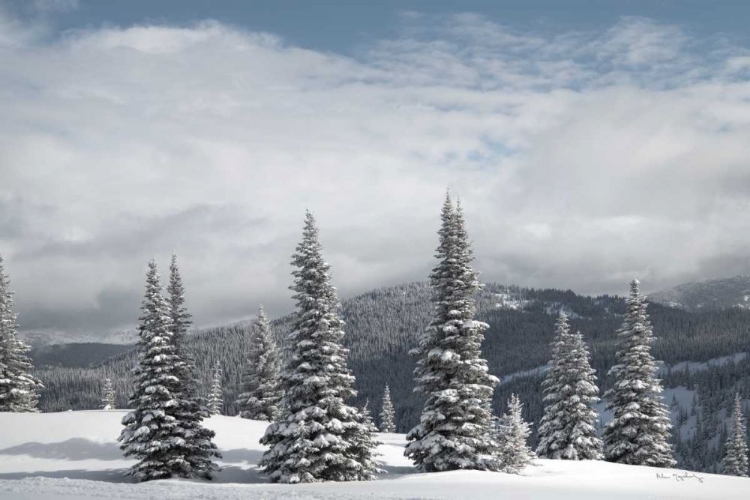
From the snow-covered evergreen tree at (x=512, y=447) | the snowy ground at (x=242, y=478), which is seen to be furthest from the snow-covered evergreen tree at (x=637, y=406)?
the snow-covered evergreen tree at (x=512, y=447)

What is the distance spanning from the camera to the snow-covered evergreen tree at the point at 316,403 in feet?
91.1

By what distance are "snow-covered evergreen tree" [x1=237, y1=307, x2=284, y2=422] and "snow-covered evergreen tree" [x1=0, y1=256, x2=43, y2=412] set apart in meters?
17.8

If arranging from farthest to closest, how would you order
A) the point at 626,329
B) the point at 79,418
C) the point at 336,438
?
the point at 626,329 < the point at 79,418 < the point at 336,438

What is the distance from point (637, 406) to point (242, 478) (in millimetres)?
25972

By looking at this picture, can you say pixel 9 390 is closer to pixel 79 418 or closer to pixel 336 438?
pixel 79 418

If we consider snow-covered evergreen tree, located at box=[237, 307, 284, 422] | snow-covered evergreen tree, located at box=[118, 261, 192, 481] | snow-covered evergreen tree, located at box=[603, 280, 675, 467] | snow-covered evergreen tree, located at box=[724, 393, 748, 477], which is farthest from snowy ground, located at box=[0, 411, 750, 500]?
snow-covered evergreen tree, located at box=[724, 393, 748, 477]

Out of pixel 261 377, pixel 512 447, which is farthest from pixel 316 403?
pixel 261 377

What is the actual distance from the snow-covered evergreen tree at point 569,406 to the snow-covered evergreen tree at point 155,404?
25.8 meters

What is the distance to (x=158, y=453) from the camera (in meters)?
30.3

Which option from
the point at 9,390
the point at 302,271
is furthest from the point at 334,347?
the point at 9,390

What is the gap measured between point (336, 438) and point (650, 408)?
23.8 metres

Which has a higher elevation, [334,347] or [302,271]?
[302,271]

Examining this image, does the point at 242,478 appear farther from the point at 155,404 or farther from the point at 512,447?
the point at 512,447

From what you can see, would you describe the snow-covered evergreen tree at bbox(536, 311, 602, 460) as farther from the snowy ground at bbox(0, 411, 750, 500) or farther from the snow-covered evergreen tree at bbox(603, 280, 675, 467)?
the snowy ground at bbox(0, 411, 750, 500)
